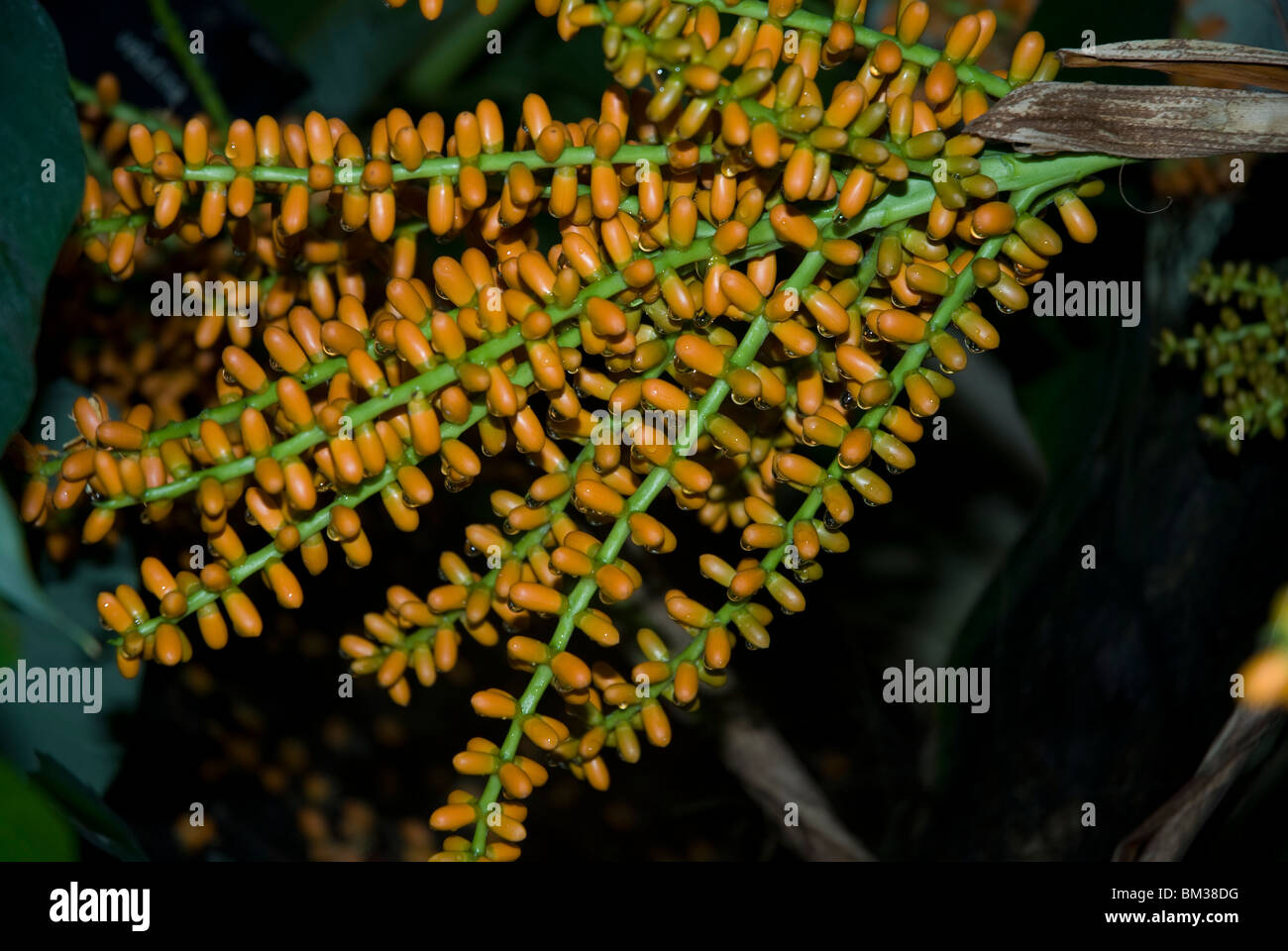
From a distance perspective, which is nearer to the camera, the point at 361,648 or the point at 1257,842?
the point at 361,648

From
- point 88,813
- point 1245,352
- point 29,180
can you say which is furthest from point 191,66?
point 1245,352

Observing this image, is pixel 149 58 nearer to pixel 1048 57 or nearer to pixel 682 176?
pixel 682 176

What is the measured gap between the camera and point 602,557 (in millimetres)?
581

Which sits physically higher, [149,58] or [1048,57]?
[149,58]

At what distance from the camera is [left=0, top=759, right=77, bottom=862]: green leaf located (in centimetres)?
53

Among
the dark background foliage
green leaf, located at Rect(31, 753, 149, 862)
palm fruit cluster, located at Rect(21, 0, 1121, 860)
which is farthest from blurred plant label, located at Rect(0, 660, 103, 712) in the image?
palm fruit cluster, located at Rect(21, 0, 1121, 860)

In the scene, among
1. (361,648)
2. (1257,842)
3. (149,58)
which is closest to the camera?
(361,648)

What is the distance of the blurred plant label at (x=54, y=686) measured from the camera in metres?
0.86
